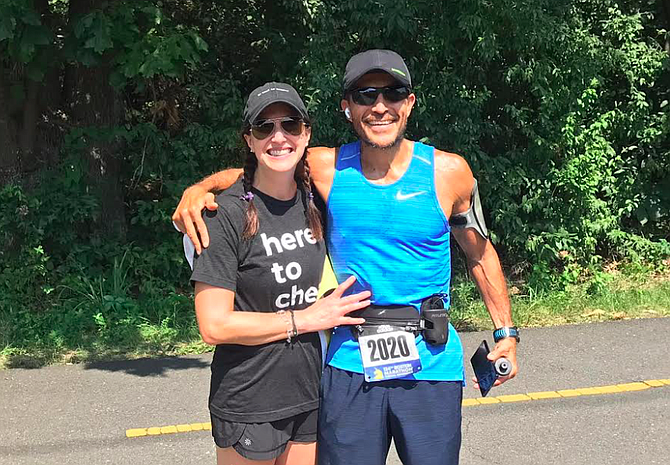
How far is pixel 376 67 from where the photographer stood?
2363mm

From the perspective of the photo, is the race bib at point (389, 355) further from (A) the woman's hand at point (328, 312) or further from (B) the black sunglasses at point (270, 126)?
(B) the black sunglasses at point (270, 126)

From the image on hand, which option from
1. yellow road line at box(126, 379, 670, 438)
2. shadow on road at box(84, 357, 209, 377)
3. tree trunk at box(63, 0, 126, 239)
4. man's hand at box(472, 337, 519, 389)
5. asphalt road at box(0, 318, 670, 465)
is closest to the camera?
man's hand at box(472, 337, 519, 389)

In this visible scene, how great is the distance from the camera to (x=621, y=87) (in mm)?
9078

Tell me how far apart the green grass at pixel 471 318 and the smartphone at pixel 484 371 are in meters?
3.87

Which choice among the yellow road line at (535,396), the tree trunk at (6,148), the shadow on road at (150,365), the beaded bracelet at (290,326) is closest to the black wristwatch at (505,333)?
the beaded bracelet at (290,326)

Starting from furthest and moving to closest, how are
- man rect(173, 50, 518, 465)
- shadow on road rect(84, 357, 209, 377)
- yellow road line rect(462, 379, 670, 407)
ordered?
shadow on road rect(84, 357, 209, 377) → yellow road line rect(462, 379, 670, 407) → man rect(173, 50, 518, 465)

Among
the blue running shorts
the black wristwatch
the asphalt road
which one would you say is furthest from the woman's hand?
the asphalt road

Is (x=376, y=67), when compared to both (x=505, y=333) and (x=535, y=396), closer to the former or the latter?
(x=505, y=333)

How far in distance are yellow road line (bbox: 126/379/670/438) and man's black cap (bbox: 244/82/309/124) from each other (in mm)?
2821

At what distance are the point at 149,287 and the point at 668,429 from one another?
16.1 ft

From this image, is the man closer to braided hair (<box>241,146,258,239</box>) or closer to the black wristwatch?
braided hair (<box>241,146,258,239</box>)

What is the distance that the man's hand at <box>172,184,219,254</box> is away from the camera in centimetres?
225

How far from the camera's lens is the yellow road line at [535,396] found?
465 cm

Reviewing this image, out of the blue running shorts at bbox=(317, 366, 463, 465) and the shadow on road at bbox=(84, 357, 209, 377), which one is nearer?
the blue running shorts at bbox=(317, 366, 463, 465)
